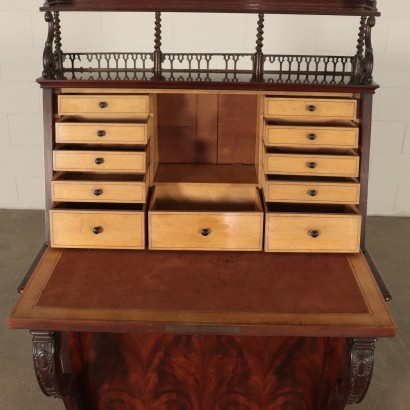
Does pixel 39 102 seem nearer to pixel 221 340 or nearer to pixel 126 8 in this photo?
pixel 126 8

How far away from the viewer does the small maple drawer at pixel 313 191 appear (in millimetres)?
2236

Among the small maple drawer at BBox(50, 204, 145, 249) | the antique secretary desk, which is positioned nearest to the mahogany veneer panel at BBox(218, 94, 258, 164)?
the antique secretary desk


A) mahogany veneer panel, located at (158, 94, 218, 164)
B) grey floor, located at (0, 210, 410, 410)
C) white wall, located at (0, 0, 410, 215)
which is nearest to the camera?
mahogany veneer panel, located at (158, 94, 218, 164)

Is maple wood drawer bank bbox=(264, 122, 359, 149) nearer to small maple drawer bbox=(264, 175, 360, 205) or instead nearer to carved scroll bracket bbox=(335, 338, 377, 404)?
small maple drawer bbox=(264, 175, 360, 205)

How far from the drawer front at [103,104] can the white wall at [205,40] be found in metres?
2.24

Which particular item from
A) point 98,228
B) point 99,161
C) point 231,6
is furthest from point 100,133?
point 231,6

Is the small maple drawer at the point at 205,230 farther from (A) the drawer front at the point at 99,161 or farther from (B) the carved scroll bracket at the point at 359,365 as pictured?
(B) the carved scroll bracket at the point at 359,365

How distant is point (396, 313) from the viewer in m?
3.53

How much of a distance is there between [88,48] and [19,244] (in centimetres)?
159

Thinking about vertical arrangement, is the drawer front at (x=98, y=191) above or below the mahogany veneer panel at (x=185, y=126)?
below

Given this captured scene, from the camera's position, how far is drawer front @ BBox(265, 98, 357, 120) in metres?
2.22

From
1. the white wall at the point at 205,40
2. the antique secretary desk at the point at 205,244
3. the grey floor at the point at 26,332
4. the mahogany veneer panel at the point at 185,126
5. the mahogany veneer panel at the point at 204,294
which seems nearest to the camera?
the mahogany veneer panel at the point at 204,294

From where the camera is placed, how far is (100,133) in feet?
Result: 7.32

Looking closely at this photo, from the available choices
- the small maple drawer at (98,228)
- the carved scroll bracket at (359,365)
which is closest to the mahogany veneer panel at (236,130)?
the small maple drawer at (98,228)
